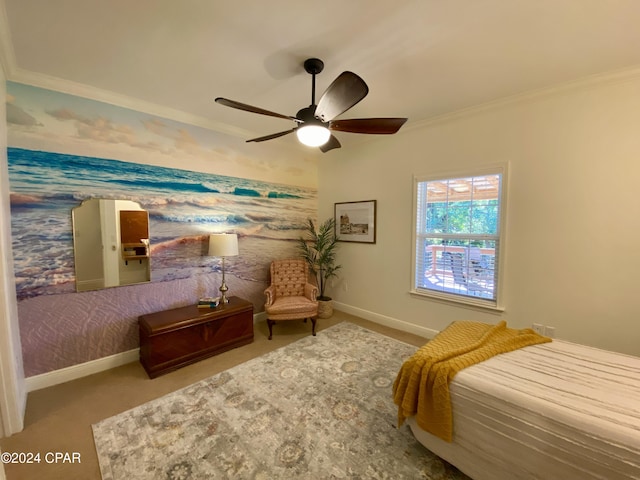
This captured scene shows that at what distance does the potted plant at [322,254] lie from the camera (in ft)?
13.7

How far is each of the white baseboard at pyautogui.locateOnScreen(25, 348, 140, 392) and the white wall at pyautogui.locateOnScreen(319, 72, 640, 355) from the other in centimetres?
348

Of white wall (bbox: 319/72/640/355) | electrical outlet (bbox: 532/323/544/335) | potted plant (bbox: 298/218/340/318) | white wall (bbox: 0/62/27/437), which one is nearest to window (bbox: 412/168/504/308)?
white wall (bbox: 319/72/640/355)

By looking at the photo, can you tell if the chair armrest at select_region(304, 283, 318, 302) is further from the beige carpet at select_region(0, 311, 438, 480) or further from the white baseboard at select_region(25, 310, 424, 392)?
the white baseboard at select_region(25, 310, 424, 392)

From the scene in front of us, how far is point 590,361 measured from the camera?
158 cm

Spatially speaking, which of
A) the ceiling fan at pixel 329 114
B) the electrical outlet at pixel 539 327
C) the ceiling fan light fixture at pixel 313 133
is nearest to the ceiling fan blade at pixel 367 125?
the ceiling fan at pixel 329 114

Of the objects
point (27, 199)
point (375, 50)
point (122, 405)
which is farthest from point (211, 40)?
point (122, 405)

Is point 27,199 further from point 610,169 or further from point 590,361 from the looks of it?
point 610,169

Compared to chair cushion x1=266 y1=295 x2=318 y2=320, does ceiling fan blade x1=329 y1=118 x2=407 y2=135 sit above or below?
above

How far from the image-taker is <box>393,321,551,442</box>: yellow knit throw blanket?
147 centimetres

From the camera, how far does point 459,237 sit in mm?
3033

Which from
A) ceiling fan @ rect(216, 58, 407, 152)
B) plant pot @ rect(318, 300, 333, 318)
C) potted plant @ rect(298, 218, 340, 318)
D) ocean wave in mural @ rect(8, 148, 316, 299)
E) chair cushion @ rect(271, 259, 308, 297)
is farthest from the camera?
potted plant @ rect(298, 218, 340, 318)

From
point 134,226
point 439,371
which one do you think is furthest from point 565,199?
point 134,226

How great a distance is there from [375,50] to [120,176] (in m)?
2.68

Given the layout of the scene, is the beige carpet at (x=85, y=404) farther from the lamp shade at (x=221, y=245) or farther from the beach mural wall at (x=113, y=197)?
the lamp shade at (x=221, y=245)
